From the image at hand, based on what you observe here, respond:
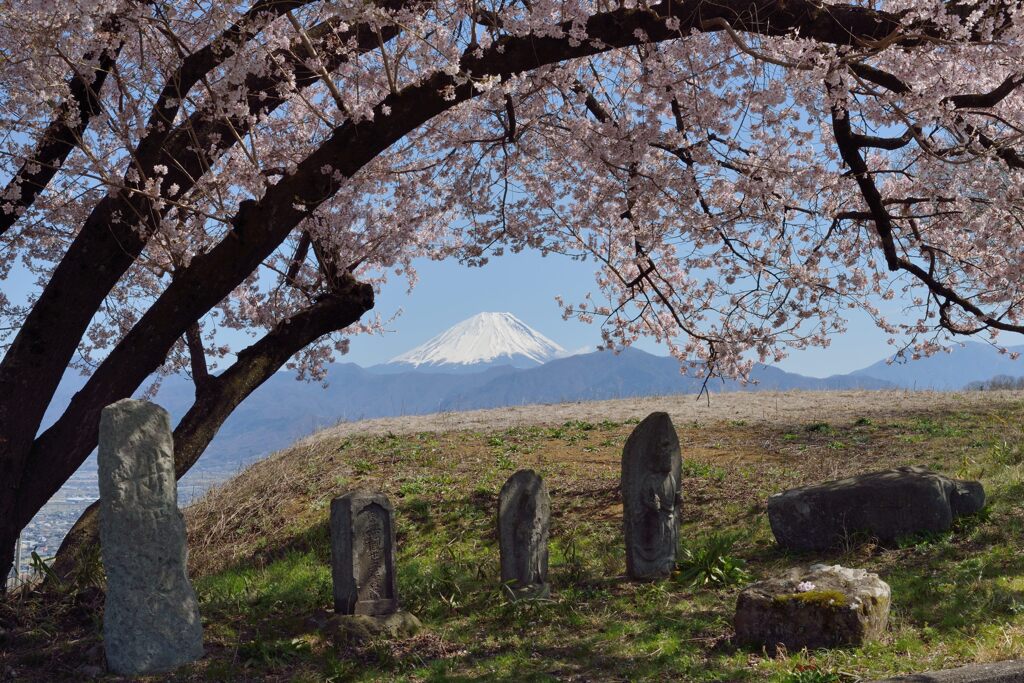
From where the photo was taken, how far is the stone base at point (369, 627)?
907 cm

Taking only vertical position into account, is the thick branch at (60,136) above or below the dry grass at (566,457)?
above

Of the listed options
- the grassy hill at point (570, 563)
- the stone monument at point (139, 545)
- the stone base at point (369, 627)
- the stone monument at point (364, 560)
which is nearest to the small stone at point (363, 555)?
the stone monument at point (364, 560)

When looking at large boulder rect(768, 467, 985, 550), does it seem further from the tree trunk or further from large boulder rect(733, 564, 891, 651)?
the tree trunk

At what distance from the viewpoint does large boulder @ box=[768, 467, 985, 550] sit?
10766mm

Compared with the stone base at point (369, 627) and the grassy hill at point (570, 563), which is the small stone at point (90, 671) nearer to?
the grassy hill at point (570, 563)

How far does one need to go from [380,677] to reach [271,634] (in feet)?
6.08

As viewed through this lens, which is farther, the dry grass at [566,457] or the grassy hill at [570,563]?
the dry grass at [566,457]

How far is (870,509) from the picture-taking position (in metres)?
10.8

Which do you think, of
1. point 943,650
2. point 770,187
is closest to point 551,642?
point 943,650

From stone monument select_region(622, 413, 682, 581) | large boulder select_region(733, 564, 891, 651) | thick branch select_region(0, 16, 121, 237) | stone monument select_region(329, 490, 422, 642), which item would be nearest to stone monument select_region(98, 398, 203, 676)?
stone monument select_region(329, 490, 422, 642)

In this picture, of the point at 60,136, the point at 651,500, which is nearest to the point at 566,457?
the point at 651,500

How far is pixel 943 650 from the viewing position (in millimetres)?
7574

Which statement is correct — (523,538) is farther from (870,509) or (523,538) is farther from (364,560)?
(870,509)

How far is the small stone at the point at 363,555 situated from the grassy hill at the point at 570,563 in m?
0.45
